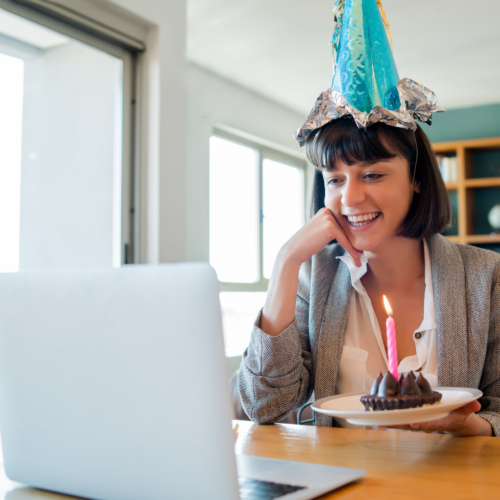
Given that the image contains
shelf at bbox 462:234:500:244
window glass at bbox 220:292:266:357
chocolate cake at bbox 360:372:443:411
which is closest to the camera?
chocolate cake at bbox 360:372:443:411

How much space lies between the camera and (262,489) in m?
0.54

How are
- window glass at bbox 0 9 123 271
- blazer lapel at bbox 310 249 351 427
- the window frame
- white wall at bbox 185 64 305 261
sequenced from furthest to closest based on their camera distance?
the window frame
white wall at bbox 185 64 305 261
window glass at bbox 0 9 123 271
blazer lapel at bbox 310 249 351 427

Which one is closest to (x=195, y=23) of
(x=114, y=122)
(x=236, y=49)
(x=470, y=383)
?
(x=236, y=49)

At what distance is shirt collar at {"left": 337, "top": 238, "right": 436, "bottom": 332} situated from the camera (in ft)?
3.63

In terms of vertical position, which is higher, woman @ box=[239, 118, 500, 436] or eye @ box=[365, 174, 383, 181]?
eye @ box=[365, 174, 383, 181]

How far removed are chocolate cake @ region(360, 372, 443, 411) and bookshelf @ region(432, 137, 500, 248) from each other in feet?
15.1

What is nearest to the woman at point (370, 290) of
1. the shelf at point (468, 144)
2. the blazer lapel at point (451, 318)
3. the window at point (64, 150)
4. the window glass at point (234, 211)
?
the blazer lapel at point (451, 318)

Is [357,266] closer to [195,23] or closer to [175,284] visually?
[175,284]

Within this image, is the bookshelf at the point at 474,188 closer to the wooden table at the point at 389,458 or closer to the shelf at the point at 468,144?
the shelf at the point at 468,144

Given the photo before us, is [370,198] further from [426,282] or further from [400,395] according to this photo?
[400,395]

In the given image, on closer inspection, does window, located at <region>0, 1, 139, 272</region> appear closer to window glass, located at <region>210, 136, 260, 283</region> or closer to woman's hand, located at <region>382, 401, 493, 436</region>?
window glass, located at <region>210, 136, 260, 283</region>

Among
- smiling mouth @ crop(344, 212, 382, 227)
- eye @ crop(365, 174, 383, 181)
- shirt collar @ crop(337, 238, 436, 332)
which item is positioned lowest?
shirt collar @ crop(337, 238, 436, 332)

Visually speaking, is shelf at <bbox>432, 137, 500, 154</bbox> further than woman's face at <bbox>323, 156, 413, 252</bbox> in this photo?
Yes

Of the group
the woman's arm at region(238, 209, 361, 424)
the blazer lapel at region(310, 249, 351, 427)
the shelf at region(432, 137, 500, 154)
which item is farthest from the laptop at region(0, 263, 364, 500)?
the shelf at region(432, 137, 500, 154)
